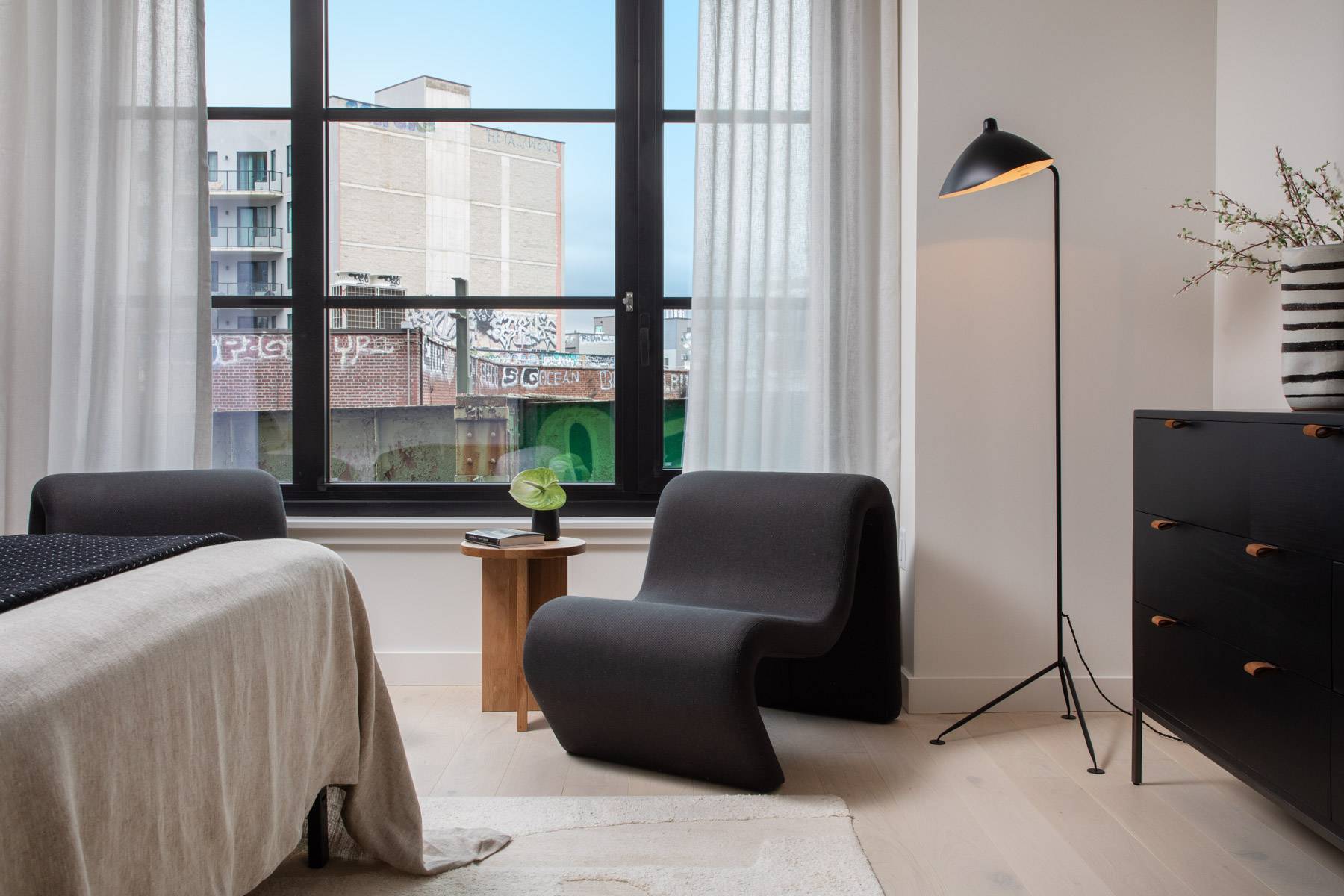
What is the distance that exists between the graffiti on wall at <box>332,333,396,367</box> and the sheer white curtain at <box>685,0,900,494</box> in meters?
1.08

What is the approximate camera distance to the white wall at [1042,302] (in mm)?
2994

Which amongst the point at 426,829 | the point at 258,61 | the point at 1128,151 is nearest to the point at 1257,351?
the point at 1128,151

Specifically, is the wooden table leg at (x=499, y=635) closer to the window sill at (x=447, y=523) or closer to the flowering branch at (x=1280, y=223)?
the window sill at (x=447, y=523)

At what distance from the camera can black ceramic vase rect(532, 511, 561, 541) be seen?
2.98m

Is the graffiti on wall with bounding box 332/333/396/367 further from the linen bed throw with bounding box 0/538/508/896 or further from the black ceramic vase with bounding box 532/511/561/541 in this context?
the linen bed throw with bounding box 0/538/508/896

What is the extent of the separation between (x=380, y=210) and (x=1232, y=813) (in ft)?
9.92

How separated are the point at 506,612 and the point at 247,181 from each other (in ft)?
5.71

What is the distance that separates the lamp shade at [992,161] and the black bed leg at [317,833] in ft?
6.99

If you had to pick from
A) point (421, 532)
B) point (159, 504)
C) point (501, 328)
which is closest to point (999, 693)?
point (421, 532)

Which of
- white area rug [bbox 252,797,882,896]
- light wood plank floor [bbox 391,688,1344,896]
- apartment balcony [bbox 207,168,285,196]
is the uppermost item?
apartment balcony [bbox 207,168,285,196]

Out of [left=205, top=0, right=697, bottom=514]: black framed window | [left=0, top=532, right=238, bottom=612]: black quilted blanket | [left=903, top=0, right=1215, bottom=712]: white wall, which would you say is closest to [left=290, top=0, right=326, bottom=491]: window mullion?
[left=205, top=0, right=697, bottom=514]: black framed window

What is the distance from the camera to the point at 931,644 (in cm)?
304

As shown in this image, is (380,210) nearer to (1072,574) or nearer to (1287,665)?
(1072,574)

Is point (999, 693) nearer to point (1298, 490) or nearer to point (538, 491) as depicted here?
point (1298, 490)
